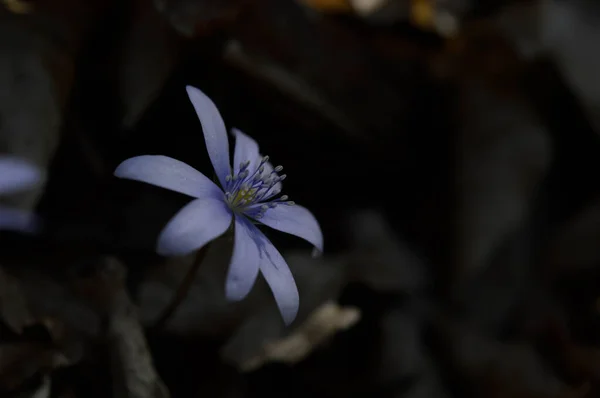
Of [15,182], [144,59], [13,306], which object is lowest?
[13,306]

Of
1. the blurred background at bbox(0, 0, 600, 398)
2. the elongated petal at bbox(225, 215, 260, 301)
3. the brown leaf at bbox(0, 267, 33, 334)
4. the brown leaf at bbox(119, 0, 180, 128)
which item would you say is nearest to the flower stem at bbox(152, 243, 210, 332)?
the blurred background at bbox(0, 0, 600, 398)

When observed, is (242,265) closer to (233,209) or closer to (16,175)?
(233,209)

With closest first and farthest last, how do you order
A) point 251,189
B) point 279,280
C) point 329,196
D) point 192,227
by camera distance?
point 192,227 < point 279,280 < point 251,189 < point 329,196

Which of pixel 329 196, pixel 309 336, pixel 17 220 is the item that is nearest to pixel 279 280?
pixel 309 336

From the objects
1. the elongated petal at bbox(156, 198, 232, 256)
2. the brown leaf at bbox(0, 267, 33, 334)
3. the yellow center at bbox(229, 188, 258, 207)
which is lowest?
the brown leaf at bbox(0, 267, 33, 334)

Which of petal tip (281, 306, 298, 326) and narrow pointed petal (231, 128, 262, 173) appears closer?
petal tip (281, 306, 298, 326)

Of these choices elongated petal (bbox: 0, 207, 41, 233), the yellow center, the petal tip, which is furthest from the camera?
elongated petal (bbox: 0, 207, 41, 233)

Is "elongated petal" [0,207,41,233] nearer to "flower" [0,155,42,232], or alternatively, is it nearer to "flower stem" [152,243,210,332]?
"flower" [0,155,42,232]

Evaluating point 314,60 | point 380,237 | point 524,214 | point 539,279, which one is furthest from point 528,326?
point 314,60
